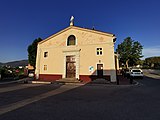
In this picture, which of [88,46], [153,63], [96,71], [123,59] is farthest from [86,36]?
[153,63]

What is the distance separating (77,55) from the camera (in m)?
18.7

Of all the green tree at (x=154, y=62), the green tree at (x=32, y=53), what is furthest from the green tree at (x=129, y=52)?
the green tree at (x=32, y=53)

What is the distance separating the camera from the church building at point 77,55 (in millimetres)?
17156

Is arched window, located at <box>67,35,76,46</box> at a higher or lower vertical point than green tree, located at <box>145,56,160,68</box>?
higher

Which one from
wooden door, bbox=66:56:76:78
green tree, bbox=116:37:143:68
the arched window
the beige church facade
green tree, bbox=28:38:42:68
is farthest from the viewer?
green tree, bbox=116:37:143:68

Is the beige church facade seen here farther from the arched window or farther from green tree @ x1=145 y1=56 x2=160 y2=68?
green tree @ x1=145 y1=56 x2=160 y2=68

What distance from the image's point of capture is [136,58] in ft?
174

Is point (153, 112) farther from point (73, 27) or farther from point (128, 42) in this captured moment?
point (128, 42)

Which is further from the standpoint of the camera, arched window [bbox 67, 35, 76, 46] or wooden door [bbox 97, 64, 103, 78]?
arched window [bbox 67, 35, 76, 46]

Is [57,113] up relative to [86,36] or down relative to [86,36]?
down

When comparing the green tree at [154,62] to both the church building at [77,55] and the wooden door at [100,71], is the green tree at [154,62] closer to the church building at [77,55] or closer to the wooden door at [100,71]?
the church building at [77,55]

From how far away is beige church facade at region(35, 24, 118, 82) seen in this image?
17.2 metres

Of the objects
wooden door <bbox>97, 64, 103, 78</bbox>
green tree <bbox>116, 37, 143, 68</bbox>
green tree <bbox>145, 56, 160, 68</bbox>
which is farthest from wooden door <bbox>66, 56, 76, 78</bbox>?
green tree <bbox>145, 56, 160, 68</bbox>

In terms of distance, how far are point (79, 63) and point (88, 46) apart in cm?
294
